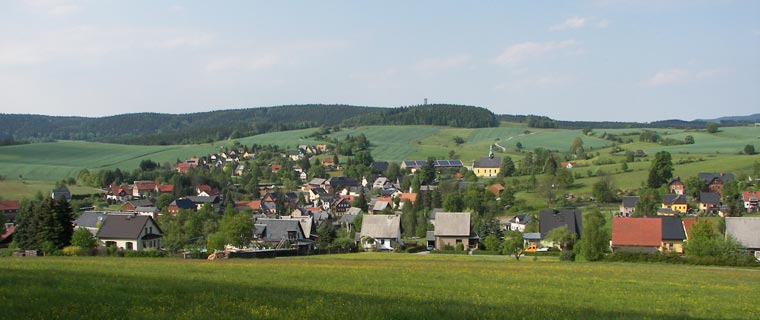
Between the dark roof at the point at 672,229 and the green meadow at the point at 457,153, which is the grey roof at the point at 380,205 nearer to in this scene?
the green meadow at the point at 457,153

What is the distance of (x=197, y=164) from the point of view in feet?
518

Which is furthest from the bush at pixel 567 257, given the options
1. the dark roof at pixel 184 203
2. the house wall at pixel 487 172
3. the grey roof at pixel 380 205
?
the house wall at pixel 487 172

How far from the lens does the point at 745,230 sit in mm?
56562

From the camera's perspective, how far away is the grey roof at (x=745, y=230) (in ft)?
183

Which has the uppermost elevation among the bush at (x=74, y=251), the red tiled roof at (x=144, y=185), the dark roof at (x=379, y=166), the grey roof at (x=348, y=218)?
the bush at (x=74, y=251)

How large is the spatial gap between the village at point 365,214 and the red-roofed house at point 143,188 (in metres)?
0.18

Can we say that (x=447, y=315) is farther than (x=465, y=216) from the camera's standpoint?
No

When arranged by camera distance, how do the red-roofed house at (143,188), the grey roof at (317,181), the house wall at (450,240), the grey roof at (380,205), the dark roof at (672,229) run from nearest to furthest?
the dark roof at (672,229) < the house wall at (450,240) < the grey roof at (380,205) < the red-roofed house at (143,188) < the grey roof at (317,181)

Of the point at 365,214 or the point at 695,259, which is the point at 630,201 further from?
the point at 695,259

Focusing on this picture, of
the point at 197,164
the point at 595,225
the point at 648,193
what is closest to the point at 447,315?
the point at 595,225

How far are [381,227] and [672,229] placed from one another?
26.8m

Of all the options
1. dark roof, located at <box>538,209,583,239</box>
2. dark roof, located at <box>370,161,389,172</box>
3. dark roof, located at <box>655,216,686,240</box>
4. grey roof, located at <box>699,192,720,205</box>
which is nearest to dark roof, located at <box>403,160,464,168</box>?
dark roof, located at <box>370,161,389,172</box>

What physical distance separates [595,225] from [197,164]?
12437 centimetres

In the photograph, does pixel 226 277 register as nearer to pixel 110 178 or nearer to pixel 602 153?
pixel 110 178
